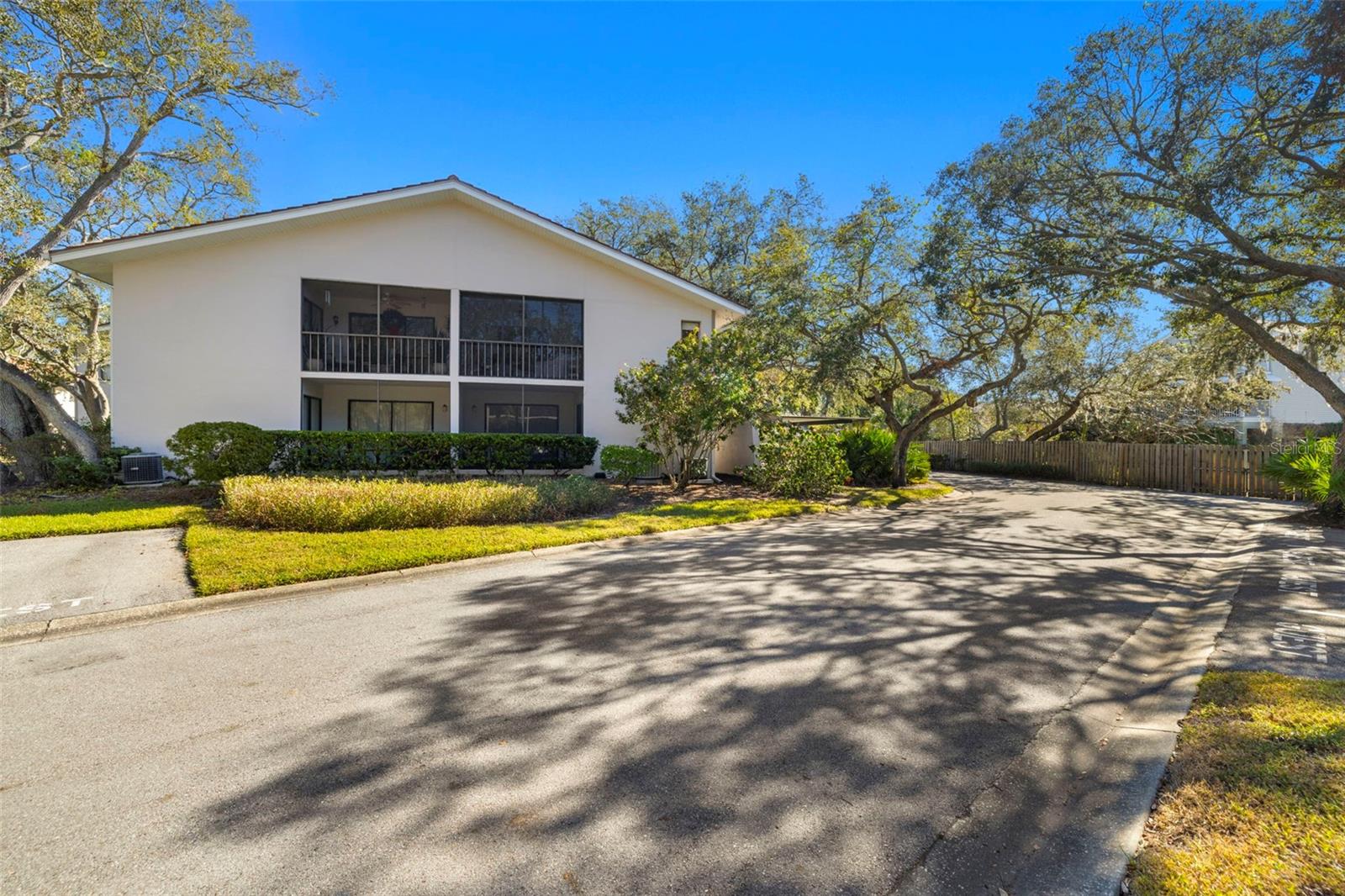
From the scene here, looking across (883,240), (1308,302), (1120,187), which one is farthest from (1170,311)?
(883,240)

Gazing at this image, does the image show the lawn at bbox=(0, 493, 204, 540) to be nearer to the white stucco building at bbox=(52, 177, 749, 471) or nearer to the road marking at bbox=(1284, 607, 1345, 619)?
the white stucco building at bbox=(52, 177, 749, 471)

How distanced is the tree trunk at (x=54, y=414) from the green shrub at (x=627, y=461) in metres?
11.2

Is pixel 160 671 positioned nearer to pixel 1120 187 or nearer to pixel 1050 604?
pixel 1050 604

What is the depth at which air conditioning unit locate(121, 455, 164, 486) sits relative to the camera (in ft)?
42.5

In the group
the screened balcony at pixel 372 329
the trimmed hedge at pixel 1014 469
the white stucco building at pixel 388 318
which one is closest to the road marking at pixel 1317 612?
the white stucco building at pixel 388 318

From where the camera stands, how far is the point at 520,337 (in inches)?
666

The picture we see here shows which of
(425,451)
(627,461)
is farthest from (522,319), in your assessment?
(627,461)

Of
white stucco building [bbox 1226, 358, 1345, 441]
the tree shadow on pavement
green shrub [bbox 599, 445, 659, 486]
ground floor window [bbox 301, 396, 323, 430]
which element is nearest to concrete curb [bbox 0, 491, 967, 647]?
the tree shadow on pavement

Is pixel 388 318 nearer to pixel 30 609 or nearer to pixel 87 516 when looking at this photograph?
pixel 87 516

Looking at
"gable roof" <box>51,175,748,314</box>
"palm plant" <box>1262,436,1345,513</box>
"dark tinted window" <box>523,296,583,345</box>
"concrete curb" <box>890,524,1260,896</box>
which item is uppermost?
"gable roof" <box>51,175,748,314</box>

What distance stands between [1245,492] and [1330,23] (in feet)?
49.5

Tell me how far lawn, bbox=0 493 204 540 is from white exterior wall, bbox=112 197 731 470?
143 inches

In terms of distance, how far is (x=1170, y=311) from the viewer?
14.3 m

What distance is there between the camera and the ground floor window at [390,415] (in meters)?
→ 17.9
